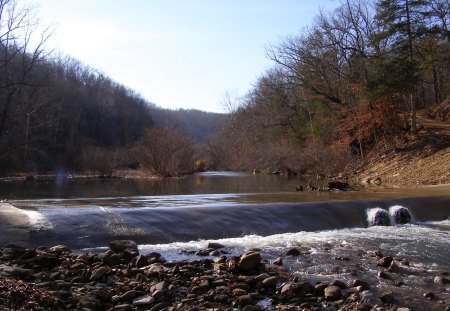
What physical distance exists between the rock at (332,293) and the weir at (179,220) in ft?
15.1

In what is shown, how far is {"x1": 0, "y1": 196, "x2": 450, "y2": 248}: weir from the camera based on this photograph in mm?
10219

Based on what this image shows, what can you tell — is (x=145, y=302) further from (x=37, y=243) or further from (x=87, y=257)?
(x=37, y=243)

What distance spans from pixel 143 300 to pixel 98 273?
124 centimetres

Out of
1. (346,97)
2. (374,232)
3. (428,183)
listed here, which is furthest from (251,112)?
(374,232)

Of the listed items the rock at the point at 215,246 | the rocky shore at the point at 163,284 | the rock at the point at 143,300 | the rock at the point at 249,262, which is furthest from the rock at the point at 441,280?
the rock at the point at 143,300

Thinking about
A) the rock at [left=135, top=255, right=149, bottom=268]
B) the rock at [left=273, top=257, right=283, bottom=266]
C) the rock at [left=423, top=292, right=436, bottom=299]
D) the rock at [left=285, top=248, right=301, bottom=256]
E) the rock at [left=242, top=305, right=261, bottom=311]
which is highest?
the rock at [left=135, top=255, right=149, bottom=268]

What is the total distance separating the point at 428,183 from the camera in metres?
22.3

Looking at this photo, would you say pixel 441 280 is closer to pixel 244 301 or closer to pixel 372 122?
pixel 244 301

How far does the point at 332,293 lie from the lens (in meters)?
Answer: 6.91

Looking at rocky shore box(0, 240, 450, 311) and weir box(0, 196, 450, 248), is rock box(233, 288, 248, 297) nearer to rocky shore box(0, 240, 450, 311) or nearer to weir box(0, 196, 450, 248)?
rocky shore box(0, 240, 450, 311)

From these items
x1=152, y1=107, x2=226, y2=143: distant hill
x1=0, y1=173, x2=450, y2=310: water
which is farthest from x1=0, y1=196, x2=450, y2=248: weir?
x1=152, y1=107, x2=226, y2=143: distant hill

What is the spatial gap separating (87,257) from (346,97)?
30.9 meters

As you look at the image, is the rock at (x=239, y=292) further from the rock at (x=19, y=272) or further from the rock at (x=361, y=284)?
the rock at (x=19, y=272)

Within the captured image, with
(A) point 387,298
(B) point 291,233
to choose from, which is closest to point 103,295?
(A) point 387,298
